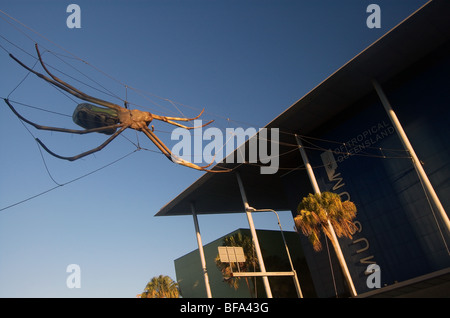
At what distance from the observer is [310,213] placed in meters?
28.6

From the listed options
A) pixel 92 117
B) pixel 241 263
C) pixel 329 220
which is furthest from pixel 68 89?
pixel 241 263

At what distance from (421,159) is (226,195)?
78.3ft

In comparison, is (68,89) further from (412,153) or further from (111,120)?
(412,153)

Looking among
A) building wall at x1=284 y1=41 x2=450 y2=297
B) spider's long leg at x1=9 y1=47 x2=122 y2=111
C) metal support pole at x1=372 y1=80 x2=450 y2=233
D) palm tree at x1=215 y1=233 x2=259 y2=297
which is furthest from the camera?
palm tree at x1=215 y1=233 x2=259 y2=297

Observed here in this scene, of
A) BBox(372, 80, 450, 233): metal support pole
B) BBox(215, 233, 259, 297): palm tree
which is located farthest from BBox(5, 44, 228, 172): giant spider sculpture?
BBox(215, 233, 259, 297): palm tree

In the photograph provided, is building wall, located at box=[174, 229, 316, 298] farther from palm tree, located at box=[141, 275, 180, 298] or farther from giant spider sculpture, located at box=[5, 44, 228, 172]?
giant spider sculpture, located at box=[5, 44, 228, 172]

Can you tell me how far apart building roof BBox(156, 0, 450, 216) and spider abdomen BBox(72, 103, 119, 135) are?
51.1ft

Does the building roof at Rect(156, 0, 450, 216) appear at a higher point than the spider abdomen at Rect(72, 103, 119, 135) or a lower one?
higher

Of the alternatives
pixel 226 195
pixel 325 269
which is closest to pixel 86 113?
pixel 325 269

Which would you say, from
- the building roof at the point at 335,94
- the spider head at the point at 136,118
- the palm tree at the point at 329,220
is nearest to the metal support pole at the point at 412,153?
the building roof at the point at 335,94

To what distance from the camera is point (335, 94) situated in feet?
106

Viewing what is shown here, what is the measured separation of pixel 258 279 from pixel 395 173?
23.6 meters

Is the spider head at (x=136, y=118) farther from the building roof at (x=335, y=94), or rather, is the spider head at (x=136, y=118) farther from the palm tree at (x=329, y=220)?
the palm tree at (x=329, y=220)

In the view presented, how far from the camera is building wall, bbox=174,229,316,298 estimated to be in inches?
1806
